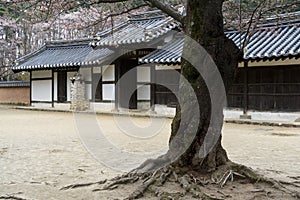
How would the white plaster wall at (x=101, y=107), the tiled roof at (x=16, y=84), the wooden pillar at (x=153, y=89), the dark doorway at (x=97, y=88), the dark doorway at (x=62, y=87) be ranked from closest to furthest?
the wooden pillar at (x=153, y=89)
the white plaster wall at (x=101, y=107)
the dark doorway at (x=97, y=88)
the dark doorway at (x=62, y=87)
the tiled roof at (x=16, y=84)

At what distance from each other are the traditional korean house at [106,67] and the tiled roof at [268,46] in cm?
98

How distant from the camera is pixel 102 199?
3.96 m

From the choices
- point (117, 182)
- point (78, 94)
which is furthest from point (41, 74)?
point (117, 182)

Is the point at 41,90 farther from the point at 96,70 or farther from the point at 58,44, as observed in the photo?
the point at 96,70

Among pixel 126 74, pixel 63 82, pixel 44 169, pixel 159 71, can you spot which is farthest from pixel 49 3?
pixel 63 82

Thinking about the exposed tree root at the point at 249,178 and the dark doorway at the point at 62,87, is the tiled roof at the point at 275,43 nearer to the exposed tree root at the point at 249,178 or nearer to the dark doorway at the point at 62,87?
the exposed tree root at the point at 249,178

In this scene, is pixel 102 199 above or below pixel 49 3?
below

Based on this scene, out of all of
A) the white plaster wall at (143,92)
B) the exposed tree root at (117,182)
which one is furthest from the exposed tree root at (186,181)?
the white plaster wall at (143,92)

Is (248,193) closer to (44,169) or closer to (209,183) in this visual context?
(209,183)

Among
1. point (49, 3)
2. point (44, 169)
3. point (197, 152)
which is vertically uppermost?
point (49, 3)

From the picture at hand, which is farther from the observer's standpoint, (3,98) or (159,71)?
(3,98)

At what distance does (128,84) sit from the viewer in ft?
60.6

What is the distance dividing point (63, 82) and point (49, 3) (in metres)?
16.0

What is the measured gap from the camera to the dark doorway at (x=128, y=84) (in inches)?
Result: 710
